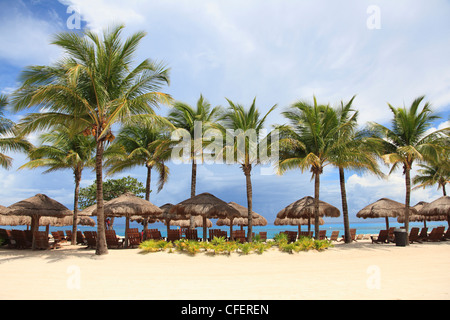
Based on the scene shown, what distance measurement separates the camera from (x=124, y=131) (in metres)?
20.5

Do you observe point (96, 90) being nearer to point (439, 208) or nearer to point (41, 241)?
point (41, 241)

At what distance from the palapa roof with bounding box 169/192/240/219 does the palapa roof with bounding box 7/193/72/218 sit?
200 inches

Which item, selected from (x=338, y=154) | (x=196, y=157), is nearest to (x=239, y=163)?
(x=196, y=157)

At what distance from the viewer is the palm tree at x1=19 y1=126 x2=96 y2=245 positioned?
619 inches

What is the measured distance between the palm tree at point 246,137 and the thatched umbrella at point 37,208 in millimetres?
7744

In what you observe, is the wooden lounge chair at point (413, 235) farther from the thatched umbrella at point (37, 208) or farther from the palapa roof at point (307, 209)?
the thatched umbrella at point (37, 208)

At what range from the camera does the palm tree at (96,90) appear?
37.9 ft

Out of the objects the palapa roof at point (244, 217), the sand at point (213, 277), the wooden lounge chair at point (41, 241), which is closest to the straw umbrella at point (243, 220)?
the palapa roof at point (244, 217)

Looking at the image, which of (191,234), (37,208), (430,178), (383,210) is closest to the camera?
(37,208)

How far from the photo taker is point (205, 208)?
14203mm

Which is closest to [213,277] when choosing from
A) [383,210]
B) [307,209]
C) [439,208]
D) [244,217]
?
[244,217]

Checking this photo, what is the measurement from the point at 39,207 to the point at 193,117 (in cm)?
915
